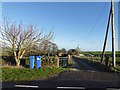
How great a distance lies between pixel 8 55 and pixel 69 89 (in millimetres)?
15167

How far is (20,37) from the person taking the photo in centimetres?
2248

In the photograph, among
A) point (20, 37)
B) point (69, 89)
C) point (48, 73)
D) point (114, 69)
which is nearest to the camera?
point (69, 89)

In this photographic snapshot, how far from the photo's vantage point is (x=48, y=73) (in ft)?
49.6

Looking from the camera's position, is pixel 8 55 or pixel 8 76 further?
pixel 8 55

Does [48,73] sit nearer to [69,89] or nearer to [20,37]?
[69,89]

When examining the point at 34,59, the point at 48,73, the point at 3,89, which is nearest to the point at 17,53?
the point at 34,59

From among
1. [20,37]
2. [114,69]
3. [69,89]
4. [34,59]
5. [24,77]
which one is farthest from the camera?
[20,37]

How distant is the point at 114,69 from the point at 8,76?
7.72m

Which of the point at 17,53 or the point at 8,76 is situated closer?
the point at 8,76

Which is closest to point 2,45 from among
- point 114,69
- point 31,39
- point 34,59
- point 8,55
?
point 8,55

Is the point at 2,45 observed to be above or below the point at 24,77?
above

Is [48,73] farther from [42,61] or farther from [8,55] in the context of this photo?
[8,55]

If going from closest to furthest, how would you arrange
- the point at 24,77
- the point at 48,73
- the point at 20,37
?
the point at 24,77 < the point at 48,73 < the point at 20,37

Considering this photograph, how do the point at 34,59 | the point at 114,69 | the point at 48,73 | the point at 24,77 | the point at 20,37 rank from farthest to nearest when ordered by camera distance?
the point at 20,37 < the point at 34,59 < the point at 114,69 < the point at 48,73 < the point at 24,77
